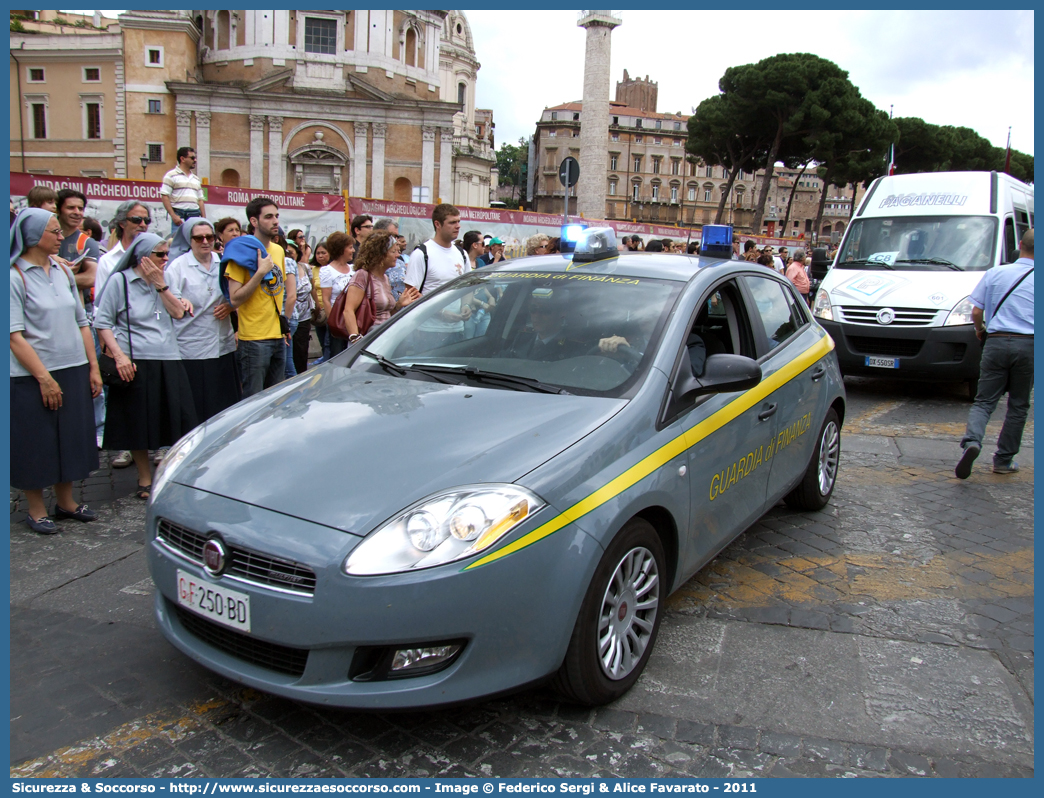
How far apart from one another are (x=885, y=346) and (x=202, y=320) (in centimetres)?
742

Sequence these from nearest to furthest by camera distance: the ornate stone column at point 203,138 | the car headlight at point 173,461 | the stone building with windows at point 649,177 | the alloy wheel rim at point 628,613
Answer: the alloy wheel rim at point 628,613, the car headlight at point 173,461, the ornate stone column at point 203,138, the stone building with windows at point 649,177

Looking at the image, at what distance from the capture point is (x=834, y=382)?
5094mm

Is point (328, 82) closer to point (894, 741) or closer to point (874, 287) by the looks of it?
point (874, 287)

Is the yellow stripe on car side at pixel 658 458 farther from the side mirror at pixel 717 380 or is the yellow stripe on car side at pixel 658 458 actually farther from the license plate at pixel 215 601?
the license plate at pixel 215 601

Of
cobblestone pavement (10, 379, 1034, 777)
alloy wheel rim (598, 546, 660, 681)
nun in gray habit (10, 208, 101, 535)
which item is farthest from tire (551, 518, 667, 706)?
nun in gray habit (10, 208, 101, 535)

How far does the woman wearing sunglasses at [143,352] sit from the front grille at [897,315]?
740 cm

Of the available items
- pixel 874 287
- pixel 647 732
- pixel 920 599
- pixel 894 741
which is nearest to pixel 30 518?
pixel 647 732

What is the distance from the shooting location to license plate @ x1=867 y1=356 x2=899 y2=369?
9188 mm

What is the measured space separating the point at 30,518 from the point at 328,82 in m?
58.2

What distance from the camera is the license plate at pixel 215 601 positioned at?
8.17ft

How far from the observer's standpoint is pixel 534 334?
3.65 metres

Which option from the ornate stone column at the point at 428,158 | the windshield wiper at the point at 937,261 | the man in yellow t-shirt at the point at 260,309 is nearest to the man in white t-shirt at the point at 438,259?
the man in yellow t-shirt at the point at 260,309

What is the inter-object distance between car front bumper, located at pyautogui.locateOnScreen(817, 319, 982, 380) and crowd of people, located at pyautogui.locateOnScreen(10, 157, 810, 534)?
16.1ft

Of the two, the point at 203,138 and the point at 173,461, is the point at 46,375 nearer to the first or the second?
the point at 173,461
